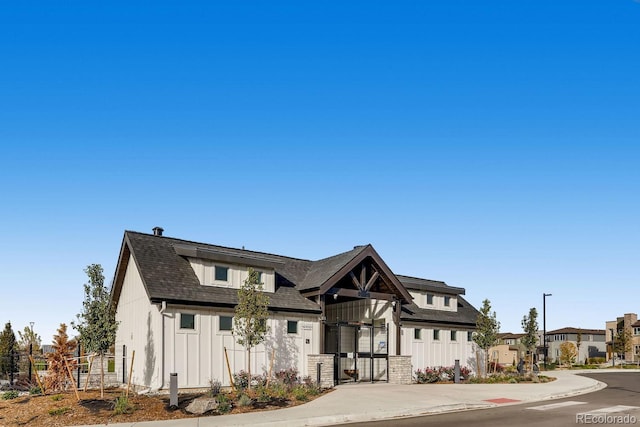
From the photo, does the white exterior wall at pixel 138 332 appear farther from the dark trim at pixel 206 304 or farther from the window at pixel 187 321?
the window at pixel 187 321

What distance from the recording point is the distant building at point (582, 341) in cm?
9300

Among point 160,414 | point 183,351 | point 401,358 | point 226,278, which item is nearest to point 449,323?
point 401,358

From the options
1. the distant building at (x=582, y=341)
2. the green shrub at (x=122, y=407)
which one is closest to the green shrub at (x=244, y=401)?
the green shrub at (x=122, y=407)

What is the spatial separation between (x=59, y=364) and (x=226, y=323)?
23.2ft

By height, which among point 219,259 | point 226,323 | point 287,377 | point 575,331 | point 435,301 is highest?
point 219,259

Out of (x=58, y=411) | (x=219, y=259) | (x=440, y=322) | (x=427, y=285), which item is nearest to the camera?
(x=58, y=411)

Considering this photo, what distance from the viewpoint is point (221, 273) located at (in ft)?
89.0

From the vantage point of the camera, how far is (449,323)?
35062 millimetres

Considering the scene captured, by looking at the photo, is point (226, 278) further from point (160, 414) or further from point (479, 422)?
point (479, 422)

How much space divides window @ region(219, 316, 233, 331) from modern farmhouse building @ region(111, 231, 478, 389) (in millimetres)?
46

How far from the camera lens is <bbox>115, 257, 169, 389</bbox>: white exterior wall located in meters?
23.8

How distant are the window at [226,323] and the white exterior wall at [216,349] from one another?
148 millimetres

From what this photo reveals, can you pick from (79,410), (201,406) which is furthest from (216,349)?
(79,410)

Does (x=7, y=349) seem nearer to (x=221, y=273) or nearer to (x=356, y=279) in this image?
(x=221, y=273)
